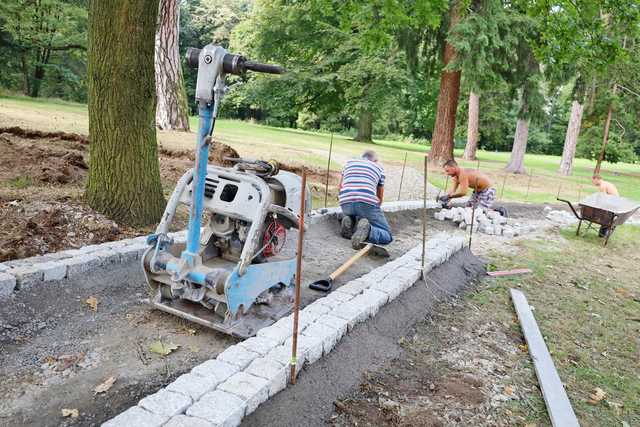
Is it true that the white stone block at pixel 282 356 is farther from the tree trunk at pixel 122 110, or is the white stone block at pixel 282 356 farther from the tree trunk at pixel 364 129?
the tree trunk at pixel 364 129

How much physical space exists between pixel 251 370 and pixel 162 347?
0.75m

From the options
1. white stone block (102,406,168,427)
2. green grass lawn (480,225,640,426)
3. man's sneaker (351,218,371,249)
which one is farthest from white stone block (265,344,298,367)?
man's sneaker (351,218,371,249)

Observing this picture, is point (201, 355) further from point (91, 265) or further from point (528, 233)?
point (528, 233)

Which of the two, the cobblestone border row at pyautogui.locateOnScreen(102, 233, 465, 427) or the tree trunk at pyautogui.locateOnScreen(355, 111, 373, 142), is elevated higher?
the tree trunk at pyautogui.locateOnScreen(355, 111, 373, 142)

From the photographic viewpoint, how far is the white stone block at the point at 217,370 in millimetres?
2547

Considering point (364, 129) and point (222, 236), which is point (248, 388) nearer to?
point (222, 236)

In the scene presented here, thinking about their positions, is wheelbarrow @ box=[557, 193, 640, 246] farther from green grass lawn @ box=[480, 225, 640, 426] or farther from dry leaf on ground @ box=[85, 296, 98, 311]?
dry leaf on ground @ box=[85, 296, 98, 311]

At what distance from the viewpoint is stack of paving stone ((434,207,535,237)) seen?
8477 millimetres

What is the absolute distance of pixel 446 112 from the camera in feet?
50.6

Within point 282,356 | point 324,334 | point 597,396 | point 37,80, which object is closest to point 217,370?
point 282,356

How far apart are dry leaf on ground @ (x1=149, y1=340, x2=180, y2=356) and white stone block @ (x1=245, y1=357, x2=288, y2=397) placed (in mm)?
642

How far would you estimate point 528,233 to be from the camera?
29.2 feet

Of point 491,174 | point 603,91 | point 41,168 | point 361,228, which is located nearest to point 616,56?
point 361,228

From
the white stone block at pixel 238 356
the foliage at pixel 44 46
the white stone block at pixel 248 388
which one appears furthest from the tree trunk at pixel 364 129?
the white stone block at pixel 248 388
